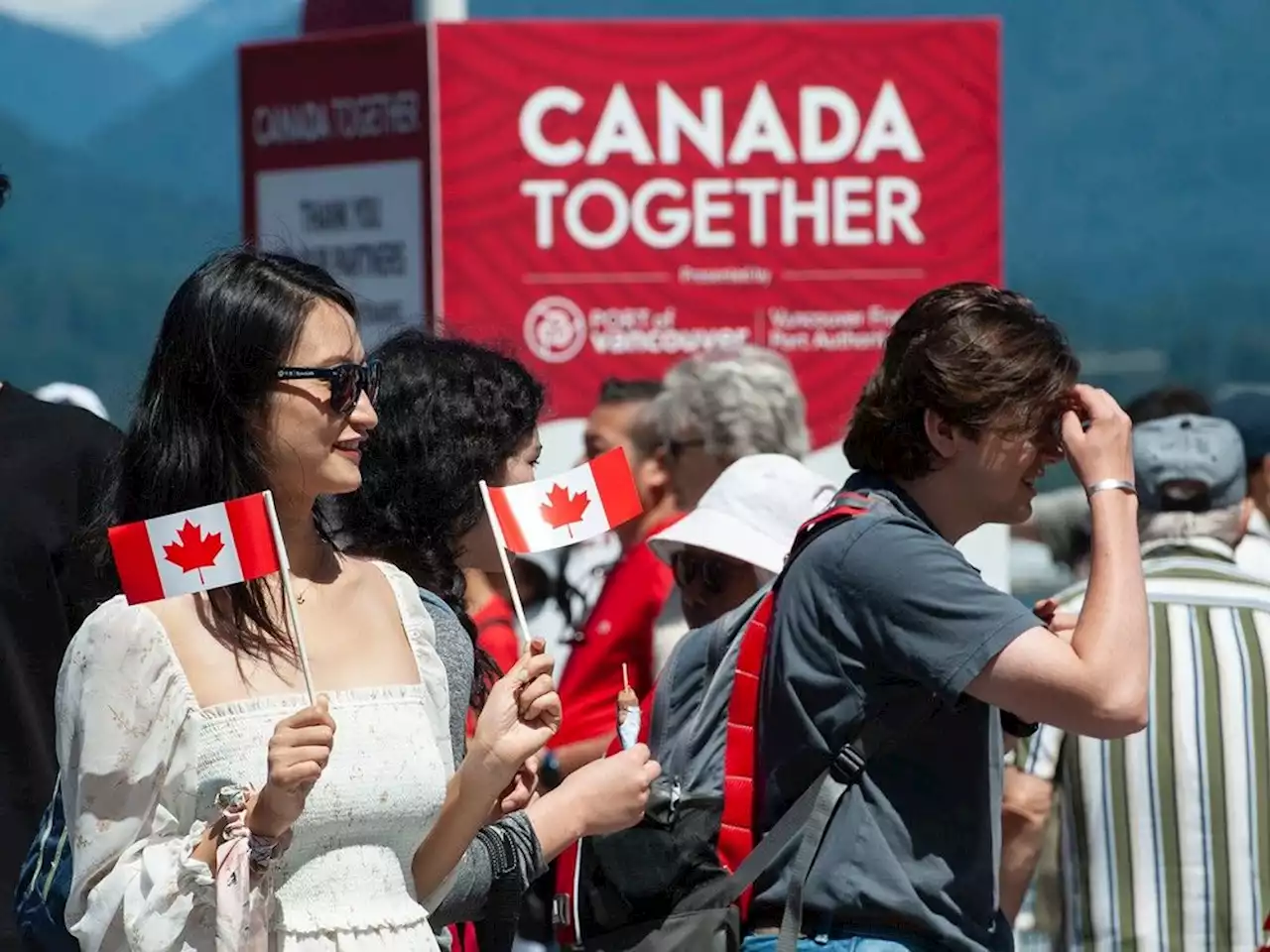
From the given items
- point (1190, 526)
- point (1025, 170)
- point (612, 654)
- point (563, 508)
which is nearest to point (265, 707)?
point (563, 508)

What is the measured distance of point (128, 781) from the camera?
8.08 ft

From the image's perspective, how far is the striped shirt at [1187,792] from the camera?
3768 mm

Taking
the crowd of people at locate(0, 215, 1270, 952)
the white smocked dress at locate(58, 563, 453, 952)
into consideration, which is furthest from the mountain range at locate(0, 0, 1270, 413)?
the white smocked dress at locate(58, 563, 453, 952)

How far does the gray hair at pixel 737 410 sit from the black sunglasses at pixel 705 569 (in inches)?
32.9

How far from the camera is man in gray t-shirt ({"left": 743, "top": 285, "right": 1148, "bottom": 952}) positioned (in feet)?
9.32

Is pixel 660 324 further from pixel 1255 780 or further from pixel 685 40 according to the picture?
pixel 1255 780

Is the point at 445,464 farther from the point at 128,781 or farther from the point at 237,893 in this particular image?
the point at 237,893

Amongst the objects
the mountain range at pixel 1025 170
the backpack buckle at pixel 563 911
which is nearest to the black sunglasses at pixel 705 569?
the backpack buckle at pixel 563 911

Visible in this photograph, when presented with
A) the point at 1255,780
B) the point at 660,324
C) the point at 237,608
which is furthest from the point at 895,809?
the point at 660,324

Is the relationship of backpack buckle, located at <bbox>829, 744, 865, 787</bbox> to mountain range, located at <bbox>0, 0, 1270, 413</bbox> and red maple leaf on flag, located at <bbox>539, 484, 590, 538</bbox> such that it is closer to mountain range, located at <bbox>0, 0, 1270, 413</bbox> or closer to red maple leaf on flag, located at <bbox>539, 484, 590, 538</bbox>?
red maple leaf on flag, located at <bbox>539, 484, 590, 538</bbox>

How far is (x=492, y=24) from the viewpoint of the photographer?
18.4ft

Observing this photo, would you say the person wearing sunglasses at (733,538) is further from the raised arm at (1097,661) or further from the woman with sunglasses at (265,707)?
the woman with sunglasses at (265,707)

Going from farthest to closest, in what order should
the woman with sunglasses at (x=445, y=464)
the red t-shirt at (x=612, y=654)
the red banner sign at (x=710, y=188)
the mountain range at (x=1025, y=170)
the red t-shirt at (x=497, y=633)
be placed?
the mountain range at (x=1025, y=170), the red banner sign at (x=710, y=188), the red t-shirt at (x=612, y=654), the red t-shirt at (x=497, y=633), the woman with sunglasses at (x=445, y=464)

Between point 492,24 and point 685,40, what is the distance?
19.9 inches
